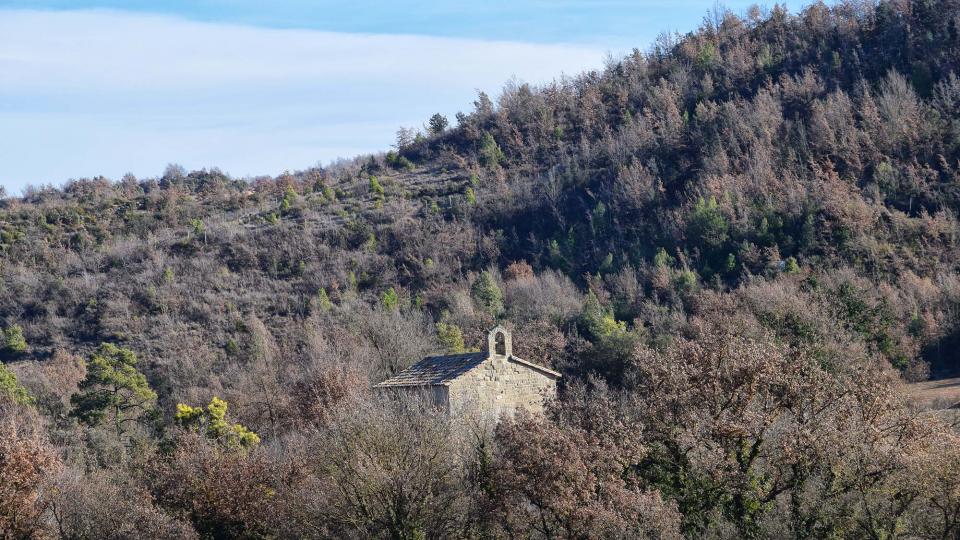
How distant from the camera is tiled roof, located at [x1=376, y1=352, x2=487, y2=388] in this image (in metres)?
36.1

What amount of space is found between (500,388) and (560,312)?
70.4ft

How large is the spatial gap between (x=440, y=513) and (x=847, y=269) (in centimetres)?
3721

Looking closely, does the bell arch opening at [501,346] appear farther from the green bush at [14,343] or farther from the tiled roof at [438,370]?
the green bush at [14,343]

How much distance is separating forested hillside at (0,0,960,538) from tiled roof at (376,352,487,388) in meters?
2.75

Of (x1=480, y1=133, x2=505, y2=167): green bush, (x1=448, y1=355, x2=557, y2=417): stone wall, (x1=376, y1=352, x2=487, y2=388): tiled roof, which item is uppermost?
(x1=480, y1=133, x2=505, y2=167): green bush

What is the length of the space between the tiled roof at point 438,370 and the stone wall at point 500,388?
38 cm

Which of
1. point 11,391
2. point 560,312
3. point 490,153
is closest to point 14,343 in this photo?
point 11,391

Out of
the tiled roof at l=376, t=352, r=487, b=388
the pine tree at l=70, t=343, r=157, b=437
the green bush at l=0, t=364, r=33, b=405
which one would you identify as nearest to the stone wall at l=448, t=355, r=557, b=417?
the tiled roof at l=376, t=352, r=487, b=388

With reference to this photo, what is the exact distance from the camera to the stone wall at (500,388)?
35.2m

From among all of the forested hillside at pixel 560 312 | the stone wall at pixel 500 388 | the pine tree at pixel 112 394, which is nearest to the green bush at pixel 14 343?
the forested hillside at pixel 560 312

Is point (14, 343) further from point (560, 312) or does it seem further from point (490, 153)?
point (490, 153)

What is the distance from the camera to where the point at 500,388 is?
36.6 m

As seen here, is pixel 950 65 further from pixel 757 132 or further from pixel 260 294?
pixel 260 294

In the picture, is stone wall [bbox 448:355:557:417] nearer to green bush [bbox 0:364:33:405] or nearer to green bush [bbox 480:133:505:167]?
green bush [bbox 0:364:33:405]
